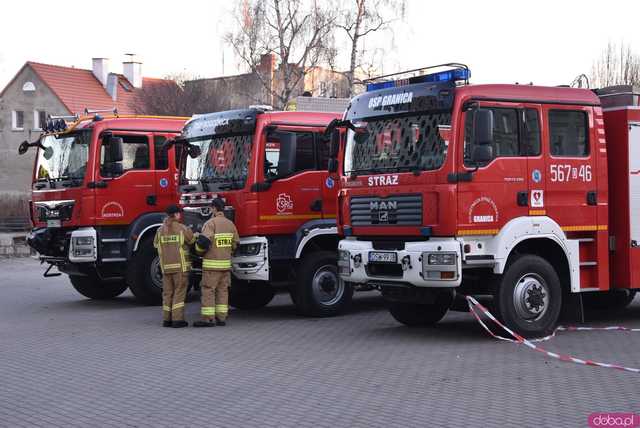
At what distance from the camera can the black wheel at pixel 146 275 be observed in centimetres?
1493

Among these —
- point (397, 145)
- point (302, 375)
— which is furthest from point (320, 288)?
point (302, 375)

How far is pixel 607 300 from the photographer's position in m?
13.2

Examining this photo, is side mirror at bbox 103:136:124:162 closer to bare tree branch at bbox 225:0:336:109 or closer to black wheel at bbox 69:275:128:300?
black wheel at bbox 69:275:128:300

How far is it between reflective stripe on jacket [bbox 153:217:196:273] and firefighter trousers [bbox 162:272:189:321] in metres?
0.09

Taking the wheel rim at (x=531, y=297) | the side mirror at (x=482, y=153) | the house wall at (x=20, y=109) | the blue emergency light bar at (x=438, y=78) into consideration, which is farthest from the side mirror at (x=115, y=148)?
the house wall at (x=20, y=109)

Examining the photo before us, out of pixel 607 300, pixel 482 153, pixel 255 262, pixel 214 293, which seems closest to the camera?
pixel 482 153

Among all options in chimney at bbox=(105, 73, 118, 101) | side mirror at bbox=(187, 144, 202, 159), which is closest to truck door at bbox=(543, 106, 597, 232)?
side mirror at bbox=(187, 144, 202, 159)

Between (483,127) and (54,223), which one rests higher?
(483,127)

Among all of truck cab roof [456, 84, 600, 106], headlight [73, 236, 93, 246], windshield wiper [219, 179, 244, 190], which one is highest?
truck cab roof [456, 84, 600, 106]

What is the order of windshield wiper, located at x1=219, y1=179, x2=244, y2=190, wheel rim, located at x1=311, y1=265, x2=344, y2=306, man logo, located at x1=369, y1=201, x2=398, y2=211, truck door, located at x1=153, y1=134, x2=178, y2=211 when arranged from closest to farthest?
1. man logo, located at x1=369, y1=201, x2=398, y2=211
2. windshield wiper, located at x1=219, y1=179, x2=244, y2=190
3. wheel rim, located at x1=311, y1=265, x2=344, y2=306
4. truck door, located at x1=153, y1=134, x2=178, y2=211

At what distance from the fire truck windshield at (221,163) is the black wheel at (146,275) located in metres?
1.82

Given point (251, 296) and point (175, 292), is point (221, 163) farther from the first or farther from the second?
point (251, 296)

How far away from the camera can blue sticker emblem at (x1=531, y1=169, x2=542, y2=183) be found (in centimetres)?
1061

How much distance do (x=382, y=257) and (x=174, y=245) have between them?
3.22 meters
